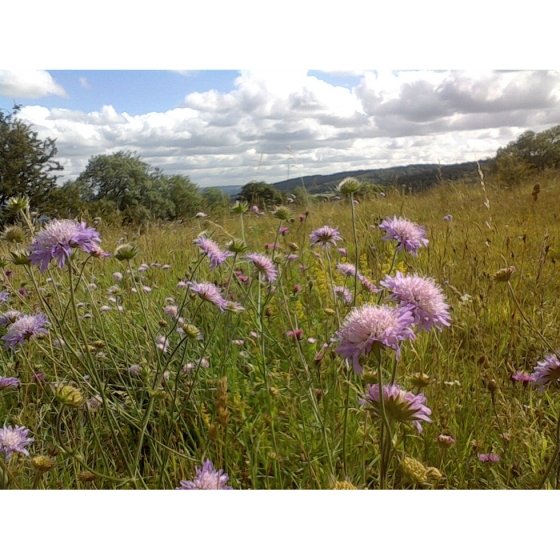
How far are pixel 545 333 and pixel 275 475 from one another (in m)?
0.89

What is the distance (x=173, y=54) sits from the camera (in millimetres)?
1216

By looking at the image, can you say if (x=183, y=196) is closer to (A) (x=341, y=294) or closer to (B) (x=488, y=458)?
(A) (x=341, y=294)

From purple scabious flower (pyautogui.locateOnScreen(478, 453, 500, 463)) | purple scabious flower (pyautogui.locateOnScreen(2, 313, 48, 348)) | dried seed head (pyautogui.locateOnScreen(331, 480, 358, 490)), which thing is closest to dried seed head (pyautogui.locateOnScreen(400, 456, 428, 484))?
dried seed head (pyautogui.locateOnScreen(331, 480, 358, 490))

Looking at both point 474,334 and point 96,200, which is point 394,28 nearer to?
point 474,334

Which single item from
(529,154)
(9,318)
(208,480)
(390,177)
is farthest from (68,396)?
(529,154)

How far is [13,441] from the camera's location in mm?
974

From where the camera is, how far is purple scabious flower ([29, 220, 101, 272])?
2.98 ft

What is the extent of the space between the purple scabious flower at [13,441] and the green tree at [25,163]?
2.01 feet

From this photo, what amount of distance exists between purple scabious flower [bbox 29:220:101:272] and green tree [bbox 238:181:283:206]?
1.90 ft

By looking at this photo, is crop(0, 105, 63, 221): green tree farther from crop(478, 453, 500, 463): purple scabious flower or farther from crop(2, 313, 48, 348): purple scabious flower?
crop(478, 453, 500, 463): purple scabious flower

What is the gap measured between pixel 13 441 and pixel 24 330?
0.24 metres

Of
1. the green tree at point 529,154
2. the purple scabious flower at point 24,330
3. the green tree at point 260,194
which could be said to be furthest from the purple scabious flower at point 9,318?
the green tree at point 529,154

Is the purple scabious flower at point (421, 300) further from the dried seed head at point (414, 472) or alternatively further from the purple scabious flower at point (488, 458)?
the purple scabious flower at point (488, 458)
